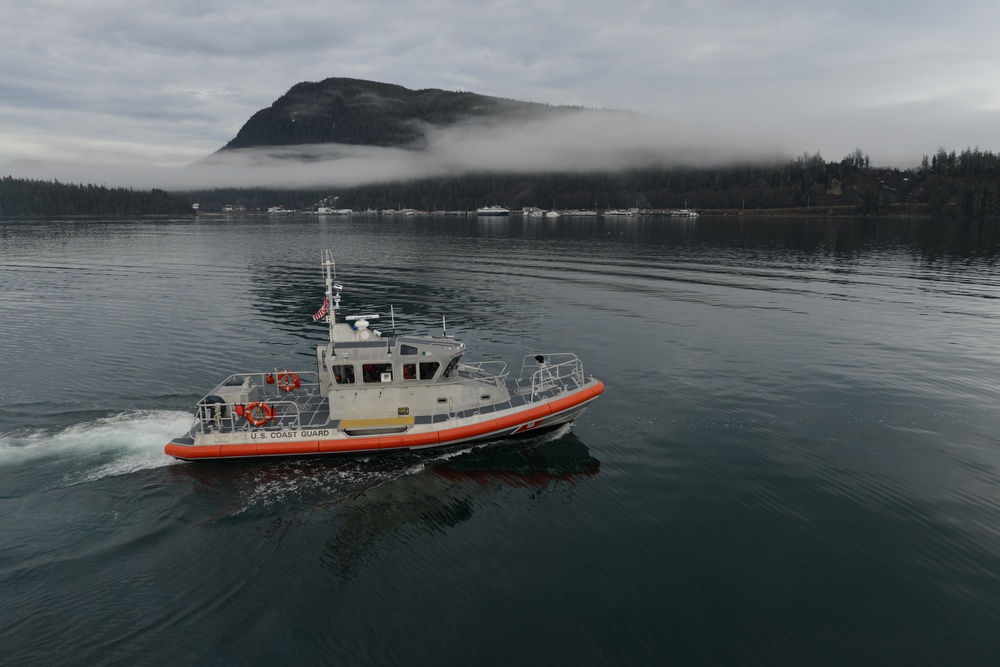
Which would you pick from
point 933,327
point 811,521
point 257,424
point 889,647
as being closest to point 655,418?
point 811,521

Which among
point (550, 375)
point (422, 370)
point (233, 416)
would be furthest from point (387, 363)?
point (550, 375)

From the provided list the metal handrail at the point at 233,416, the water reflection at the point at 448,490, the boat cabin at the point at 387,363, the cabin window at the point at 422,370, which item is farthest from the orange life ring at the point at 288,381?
the water reflection at the point at 448,490

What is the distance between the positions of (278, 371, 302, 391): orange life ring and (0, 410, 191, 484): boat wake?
459 cm

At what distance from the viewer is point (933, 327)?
4444 cm

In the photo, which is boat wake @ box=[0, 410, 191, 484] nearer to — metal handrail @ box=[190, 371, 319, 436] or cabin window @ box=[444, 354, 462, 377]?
metal handrail @ box=[190, 371, 319, 436]

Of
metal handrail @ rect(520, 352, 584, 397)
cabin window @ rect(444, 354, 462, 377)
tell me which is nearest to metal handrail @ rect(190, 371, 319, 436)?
cabin window @ rect(444, 354, 462, 377)

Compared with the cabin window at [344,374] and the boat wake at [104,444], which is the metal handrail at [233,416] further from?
the cabin window at [344,374]

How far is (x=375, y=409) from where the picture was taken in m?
24.4

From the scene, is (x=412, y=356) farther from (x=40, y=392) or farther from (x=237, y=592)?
(x=40, y=392)

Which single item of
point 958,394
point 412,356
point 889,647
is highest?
point 412,356

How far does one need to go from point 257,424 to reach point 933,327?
163 feet

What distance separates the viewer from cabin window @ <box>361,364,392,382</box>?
24141mm

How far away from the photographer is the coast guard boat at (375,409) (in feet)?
76.6

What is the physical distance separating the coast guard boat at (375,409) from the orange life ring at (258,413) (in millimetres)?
40
